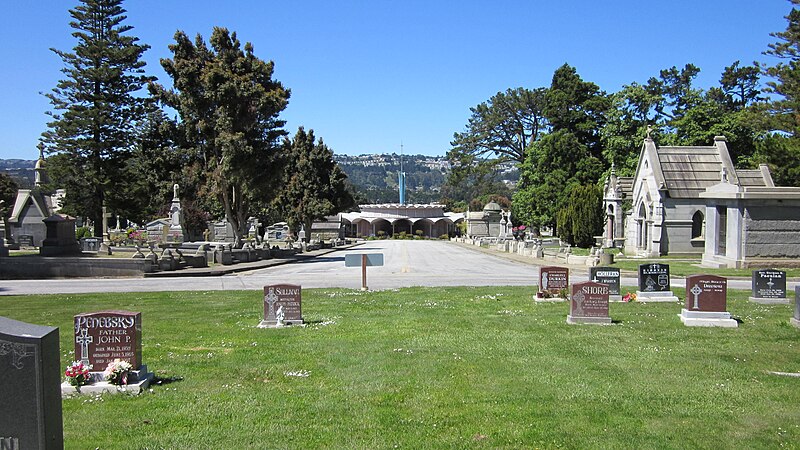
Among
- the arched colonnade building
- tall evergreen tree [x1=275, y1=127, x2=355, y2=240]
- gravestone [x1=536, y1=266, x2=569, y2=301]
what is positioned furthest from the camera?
the arched colonnade building

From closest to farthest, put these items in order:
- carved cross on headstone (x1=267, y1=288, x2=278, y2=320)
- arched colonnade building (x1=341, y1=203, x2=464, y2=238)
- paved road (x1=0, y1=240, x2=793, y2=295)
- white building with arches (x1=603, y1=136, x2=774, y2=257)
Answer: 1. carved cross on headstone (x1=267, y1=288, x2=278, y2=320)
2. paved road (x1=0, y1=240, x2=793, y2=295)
3. white building with arches (x1=603, y1=136, x2=774, y2=257)
4. arched colonnade building (x1=341, y1=203, x2=464, y2=238)

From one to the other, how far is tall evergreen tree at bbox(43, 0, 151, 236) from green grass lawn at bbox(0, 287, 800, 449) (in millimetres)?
38399

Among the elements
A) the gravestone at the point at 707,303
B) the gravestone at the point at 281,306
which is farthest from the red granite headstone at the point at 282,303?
the gravestone at the point at 707,303

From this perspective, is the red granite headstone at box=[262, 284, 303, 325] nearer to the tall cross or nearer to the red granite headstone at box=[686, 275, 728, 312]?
the tall cross

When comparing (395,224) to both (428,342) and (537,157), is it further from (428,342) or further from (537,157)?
(428,342)

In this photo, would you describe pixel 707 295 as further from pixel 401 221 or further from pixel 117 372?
pixel 401 221

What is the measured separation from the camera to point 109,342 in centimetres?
888

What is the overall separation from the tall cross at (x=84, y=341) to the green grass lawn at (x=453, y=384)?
29.1 inches

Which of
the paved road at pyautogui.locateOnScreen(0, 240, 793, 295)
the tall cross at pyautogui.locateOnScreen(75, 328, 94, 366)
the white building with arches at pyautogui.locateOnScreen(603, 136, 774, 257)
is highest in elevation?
the white building with arches at pyautogui.locateOnScreen(603, 136, 774, 257)

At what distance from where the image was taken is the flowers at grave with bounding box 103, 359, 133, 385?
8.73 meters

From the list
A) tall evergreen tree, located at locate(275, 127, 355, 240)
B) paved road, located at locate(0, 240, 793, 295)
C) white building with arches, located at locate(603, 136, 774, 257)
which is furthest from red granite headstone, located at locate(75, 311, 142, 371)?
tall evergreen tree, located at locate(275, 127, 355, 240)

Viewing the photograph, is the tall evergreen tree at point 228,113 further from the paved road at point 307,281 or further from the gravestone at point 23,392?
the gravestone at point 23,392

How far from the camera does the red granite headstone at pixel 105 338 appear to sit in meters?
8.88

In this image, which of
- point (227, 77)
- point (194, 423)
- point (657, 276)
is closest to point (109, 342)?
point (194, 423)
